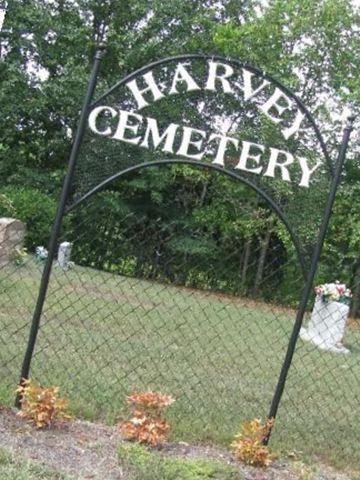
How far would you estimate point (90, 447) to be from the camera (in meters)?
3.29

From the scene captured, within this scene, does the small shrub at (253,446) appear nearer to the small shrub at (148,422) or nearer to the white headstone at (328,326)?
the small shrub at (148,422)

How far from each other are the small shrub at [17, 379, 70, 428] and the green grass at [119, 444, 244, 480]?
43cm

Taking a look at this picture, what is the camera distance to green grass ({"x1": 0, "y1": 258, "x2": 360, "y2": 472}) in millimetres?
4273

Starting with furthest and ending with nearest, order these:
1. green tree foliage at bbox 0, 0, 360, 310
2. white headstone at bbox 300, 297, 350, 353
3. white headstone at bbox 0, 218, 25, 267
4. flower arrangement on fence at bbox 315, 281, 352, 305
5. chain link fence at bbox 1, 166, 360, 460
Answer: green tree foliage at bbox 0, 0, 360, 310, white headstone at bbox 0, 218, 25, 267, flower arrangement on fence at bbox 315, 281, 352, 305, white headstone at bbox 300, 297, 350, 353, chain link fence at bbox 1, 166, 360, 460

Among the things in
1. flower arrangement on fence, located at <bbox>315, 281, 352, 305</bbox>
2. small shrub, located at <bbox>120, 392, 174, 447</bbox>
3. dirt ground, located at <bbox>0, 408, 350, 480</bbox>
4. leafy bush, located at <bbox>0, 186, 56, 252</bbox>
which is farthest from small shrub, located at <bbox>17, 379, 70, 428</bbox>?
leafy bush, located at <bbox>0, 186, 56, 252</bbox>

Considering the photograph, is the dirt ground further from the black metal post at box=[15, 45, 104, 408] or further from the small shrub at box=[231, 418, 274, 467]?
the black metal post at box=[15, 45, 104, 408]

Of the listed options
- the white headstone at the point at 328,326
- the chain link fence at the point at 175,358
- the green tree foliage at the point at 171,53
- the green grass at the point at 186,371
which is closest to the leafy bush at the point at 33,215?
the green tree foliage at the point at 171,53

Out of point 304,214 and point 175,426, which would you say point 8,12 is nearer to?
point 304,214

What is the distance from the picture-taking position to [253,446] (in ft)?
11.2

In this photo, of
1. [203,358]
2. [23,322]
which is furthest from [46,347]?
[203,358]

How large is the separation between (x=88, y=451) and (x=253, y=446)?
87 cm

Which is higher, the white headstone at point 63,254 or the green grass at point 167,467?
the white headstone at point 63,254

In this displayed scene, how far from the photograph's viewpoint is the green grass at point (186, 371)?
168 inches

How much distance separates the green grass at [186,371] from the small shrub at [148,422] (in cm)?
42
